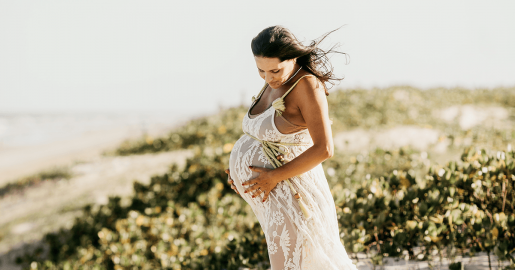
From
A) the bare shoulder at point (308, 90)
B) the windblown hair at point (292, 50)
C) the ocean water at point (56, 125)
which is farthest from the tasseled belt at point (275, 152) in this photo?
the ocean water at point (56, 125)

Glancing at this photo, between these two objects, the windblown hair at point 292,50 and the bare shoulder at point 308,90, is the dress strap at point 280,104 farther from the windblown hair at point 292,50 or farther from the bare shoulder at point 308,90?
the windblown hair at point 292,50

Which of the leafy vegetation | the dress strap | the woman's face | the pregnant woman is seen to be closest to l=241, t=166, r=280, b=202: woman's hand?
the pregnant woman

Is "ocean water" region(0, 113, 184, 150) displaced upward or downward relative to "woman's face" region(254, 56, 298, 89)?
downward

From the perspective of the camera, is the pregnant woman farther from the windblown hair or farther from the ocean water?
the ocean water

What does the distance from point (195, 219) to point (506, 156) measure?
320 cm

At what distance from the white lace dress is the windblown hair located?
295 millimetres

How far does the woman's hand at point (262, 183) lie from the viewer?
185 centimetres

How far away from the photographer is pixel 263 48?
1.74 metres

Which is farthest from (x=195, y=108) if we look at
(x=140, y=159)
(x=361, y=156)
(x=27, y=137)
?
(x=361, y=156)

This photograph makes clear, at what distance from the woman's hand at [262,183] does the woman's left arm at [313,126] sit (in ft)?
0.18

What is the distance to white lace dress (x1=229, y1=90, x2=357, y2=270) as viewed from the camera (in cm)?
186

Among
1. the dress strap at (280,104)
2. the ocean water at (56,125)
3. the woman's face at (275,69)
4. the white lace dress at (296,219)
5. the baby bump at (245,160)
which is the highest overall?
the woman's face at (275,69)

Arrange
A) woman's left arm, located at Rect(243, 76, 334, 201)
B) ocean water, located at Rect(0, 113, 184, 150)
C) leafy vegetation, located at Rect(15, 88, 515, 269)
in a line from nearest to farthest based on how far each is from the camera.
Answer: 1. woman's left arm, located at Rect(243, 76, 334, 201)
2. leafy vegetation, located at Rect(15, 88, 515, 269)
3. ocean water, located at Rect(0, 113, 184, 150)

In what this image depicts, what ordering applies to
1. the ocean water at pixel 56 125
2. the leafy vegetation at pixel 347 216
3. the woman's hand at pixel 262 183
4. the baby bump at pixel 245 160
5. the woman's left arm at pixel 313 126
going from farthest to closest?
the ocean water at pixel 56 125, the leafy vegetation at pixel 347 216, the baby bump at pixel 245 160, the woman's hand at pixel 262 183, the woman's left arm at pixel 313 126
